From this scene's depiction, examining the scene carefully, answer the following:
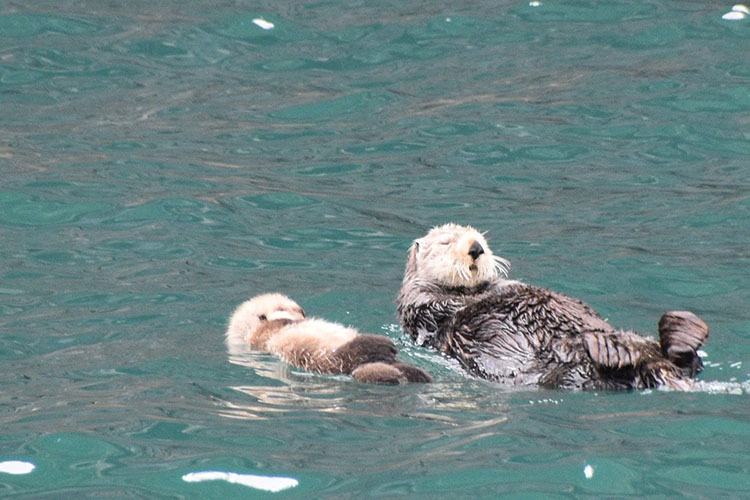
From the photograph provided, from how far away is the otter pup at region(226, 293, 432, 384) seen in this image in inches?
199

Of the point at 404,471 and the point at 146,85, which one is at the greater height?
the point at 146,85

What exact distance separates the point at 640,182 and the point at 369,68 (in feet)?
9.76

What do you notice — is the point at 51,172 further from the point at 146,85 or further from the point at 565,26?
the point at 565,26

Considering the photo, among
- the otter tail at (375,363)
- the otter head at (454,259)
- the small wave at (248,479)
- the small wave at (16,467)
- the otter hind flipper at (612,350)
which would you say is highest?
the otter head at (454,259)

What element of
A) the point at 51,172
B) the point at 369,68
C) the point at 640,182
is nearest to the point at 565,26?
the point at 369,68

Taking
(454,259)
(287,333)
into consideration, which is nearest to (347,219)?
(454,259)

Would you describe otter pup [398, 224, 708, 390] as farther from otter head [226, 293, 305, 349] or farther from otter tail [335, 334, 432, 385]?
otter head [226, 293, 305, 349]

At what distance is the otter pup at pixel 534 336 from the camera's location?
5023mm

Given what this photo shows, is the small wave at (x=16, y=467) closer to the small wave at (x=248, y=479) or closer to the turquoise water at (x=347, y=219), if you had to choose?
the turquoise water at (x=347, y=219)

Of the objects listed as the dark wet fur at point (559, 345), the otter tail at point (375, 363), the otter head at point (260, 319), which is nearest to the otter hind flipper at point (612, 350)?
the dark wet fur at point (559, 345)

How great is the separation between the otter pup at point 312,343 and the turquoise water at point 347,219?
9 cm

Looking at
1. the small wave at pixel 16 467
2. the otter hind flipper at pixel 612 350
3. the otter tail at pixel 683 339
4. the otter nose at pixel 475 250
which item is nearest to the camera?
the small wave at pixel 16 467

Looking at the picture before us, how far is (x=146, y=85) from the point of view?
10.3m

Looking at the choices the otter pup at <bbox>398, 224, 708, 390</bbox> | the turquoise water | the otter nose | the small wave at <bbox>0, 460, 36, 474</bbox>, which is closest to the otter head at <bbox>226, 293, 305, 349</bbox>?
the turquoise water
